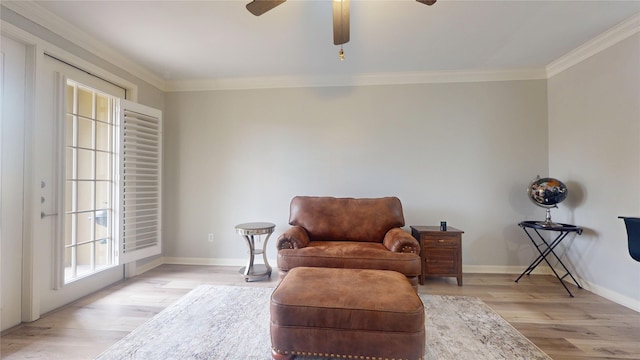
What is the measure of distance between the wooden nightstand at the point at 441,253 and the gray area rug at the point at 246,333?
44cm

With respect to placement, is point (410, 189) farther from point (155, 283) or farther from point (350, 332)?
point (155, 283)

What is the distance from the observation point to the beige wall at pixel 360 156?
3.57m

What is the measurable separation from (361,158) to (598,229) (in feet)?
8.84

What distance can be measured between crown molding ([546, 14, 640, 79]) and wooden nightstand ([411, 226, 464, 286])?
7.86ft

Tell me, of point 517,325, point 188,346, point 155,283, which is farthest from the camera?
point 155,283

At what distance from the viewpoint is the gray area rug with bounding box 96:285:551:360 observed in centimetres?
182

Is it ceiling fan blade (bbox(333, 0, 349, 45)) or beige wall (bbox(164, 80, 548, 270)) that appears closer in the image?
ceiling fan blade (bbox(333, 0, 349, 45))

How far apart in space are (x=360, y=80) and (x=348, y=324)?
315cm

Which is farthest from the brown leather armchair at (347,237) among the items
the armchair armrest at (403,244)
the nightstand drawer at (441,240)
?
the nightstand drawer at (441,240)

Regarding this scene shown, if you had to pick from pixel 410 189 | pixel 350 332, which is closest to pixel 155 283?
pixel 350 332

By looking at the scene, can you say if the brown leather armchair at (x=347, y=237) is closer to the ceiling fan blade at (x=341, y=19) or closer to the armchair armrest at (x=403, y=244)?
the armchair armrest at (x=403, y=244)

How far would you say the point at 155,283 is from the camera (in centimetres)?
313

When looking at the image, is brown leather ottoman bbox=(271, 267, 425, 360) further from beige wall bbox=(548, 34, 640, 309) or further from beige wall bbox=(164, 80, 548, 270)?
beige wall bbox=(548, 34, 640, 309)

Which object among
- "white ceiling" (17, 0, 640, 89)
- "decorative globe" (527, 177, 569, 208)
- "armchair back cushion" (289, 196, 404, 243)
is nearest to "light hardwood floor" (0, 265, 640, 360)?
"armchair back cushion" (289, 196, 404, 243)
